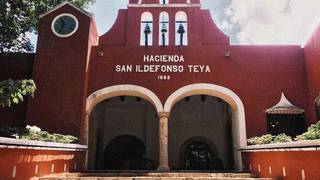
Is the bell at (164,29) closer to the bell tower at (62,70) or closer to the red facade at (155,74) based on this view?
the red facade at (155,74)

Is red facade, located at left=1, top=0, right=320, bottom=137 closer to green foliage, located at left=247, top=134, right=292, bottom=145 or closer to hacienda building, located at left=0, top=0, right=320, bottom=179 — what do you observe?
hacienda building, located at left=0, top=0, right=320, bottom=179

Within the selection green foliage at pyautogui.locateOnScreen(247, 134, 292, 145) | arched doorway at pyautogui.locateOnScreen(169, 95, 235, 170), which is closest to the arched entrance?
arched doorway at pyautogui.locateOnScreen(169, 95, 235, 170)

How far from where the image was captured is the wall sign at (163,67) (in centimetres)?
1150

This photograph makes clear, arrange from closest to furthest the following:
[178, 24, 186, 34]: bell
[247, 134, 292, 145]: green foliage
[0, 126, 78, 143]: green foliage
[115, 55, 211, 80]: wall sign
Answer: [0, 126, 78, 143]: green foliage < [247, 134, 292, 145]: green foliage < [115, 55, 211, 80]: wall sign < [178, 24, 186, 34]: bell

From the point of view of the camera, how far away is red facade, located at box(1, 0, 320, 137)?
35.3 feet

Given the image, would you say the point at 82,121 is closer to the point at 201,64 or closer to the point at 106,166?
the point at 201,64

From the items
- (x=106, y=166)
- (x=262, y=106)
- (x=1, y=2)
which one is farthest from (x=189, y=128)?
(x=1, y=2)

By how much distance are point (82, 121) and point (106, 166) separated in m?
5.29

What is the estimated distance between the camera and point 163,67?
38.0ft

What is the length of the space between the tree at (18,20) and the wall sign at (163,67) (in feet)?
15.2

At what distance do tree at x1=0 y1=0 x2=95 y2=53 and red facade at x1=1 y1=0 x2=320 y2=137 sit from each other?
1946 mm

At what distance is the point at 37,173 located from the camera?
21.6 feet

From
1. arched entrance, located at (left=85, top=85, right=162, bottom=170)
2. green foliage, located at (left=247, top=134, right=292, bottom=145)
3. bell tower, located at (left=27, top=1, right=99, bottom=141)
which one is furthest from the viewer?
arched entrance, located at (left=85, top=85, right=162, bottom=170)

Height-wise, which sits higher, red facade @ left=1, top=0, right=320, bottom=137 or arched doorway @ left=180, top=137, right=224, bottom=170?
red facade @ left=1, top=0, right=320, bottom=137
